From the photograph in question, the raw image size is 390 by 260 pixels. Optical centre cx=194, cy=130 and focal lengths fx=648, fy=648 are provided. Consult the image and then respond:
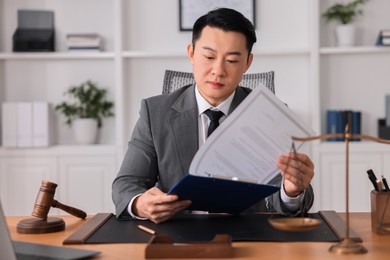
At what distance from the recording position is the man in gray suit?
7.04 feet

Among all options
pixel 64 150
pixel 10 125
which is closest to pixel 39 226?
pixel 64 150

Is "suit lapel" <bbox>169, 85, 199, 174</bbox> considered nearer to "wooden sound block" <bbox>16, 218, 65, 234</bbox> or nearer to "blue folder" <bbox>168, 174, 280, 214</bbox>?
"blue folder" <bbox>168, 174, 280, 214</bbox>

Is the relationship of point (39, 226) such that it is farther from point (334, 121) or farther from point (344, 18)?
point (344, 18)

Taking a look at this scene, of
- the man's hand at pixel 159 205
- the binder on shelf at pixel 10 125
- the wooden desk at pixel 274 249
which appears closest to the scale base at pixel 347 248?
the wooden desk at pixel 274 249

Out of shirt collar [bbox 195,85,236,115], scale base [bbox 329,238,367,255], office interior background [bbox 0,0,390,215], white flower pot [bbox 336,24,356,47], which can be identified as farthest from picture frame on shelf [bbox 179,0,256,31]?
scale base [bbox 329,238,367,255]

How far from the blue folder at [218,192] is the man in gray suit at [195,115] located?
210 mm

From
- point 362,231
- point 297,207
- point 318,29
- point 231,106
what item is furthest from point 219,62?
point 318,29

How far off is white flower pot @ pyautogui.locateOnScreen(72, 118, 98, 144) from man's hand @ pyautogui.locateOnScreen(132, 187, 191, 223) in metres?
2.40

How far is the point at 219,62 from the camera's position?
7.06 ft

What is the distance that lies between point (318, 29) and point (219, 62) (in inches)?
85.5

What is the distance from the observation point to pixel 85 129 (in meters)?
4.26

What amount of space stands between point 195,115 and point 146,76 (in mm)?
2173

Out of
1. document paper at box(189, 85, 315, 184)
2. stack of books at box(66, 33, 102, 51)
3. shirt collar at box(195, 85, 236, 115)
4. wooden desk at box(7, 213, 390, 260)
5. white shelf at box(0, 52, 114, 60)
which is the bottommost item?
wooden desk at box(7, 213, 390, 260)

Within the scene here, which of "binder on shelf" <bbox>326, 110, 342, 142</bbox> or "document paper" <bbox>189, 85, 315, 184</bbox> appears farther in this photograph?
"binder on shelf" <bbox>326, 110, 342, 142</bbox>
